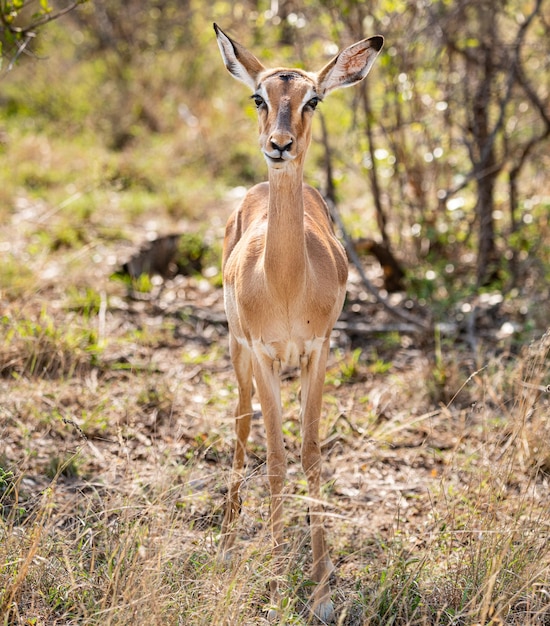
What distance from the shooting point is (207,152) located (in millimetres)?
10156

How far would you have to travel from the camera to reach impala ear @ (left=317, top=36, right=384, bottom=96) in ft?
11.6

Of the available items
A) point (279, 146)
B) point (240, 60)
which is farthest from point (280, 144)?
point (240, 60)

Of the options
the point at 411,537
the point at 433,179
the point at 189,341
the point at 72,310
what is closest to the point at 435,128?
the point at 433,179

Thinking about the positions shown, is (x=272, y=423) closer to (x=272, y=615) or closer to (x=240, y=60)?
(x=272, y=615)

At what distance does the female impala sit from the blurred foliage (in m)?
1.74

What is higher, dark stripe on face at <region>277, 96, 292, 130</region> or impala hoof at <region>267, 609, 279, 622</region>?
dark stripe on face at <region>277, 96, 292, 130</region>

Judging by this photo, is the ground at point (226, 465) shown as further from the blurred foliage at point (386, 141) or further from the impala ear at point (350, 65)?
the impala ear at point (350, 65)

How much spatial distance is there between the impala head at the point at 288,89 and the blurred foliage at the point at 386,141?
141cm

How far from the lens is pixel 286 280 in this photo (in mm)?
3406

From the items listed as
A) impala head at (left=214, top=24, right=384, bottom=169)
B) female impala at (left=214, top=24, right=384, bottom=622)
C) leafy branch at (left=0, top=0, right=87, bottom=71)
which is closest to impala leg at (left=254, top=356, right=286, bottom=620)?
female impala at (left=214, top=24, right=384, bottom=622)

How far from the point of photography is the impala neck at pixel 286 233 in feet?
10.9

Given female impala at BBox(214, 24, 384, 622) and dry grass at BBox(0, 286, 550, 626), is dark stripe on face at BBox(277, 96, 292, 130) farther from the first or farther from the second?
dry grass at BBox(0, 286, 550, 626)

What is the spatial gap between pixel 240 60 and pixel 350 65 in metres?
0.50

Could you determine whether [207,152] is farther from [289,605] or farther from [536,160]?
[289,605]
